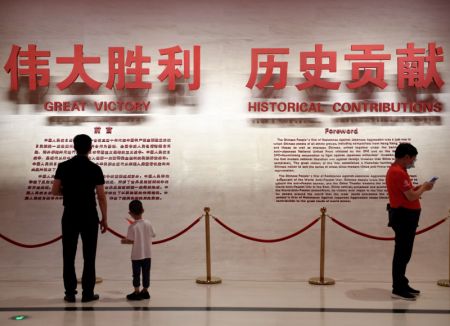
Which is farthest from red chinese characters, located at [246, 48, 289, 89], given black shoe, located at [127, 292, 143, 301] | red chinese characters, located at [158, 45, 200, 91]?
black shoe, located at [127, 292, 143, 301]

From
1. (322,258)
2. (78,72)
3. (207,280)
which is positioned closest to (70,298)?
(207,280)

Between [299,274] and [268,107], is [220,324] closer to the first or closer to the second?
[299,274]

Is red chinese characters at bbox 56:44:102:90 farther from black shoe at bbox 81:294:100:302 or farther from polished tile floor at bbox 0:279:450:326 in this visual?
black shoe at bbox 81:294:100:302

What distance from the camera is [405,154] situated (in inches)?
194

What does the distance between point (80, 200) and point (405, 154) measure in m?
3.22

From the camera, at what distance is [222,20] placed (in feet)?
21.4

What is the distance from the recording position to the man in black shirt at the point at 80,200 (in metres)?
4.75

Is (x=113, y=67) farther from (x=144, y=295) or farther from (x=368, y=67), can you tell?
(x=368, y=67)

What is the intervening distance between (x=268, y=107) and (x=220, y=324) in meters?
3.09

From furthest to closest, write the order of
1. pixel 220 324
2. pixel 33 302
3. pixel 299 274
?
pixel 299 274 < pixel 33 302 < pixel 220 324

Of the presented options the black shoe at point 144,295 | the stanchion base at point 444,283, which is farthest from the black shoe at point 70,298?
the stanchion base at point 444,283

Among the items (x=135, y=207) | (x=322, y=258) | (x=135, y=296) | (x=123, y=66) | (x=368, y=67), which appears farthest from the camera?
(x=123, y=66)

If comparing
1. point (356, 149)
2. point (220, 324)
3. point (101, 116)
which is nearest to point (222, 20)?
point (101, 116)

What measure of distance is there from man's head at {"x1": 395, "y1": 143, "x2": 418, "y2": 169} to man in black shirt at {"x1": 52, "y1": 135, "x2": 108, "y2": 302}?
2.96m
